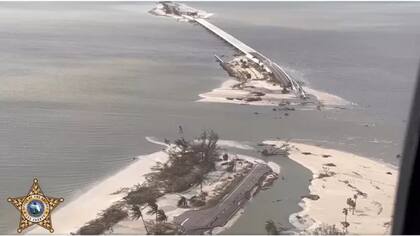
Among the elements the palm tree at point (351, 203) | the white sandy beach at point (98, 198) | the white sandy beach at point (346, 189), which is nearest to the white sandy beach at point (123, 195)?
the white sandy beach at point (98, 198)

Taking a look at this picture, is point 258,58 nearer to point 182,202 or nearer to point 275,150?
point 275,150

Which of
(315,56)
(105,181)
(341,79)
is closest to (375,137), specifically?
(341,79)

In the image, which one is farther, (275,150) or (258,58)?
(258,58)

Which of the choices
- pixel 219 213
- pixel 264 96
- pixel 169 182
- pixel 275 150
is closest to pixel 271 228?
pixel 219 213

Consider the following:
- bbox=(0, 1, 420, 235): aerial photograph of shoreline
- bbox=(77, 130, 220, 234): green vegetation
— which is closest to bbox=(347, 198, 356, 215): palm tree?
bbox=(0, 1, 420, 235): aerial photograph of shoreline

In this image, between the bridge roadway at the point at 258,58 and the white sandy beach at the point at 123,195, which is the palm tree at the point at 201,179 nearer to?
the white sandy beach at the point at 123,195

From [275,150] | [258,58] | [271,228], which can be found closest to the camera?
[271,228]
